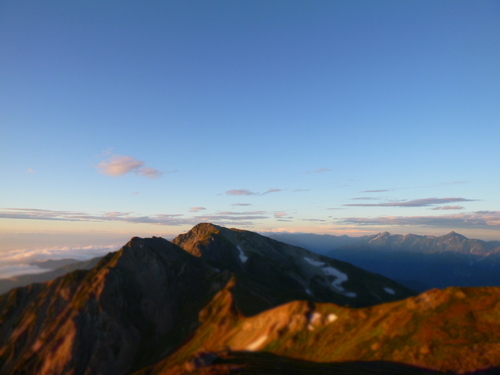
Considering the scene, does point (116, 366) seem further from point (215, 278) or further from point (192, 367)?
point (192, 367)

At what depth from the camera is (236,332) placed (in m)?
128

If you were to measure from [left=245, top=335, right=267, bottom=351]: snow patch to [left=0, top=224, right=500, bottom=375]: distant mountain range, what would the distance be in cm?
53

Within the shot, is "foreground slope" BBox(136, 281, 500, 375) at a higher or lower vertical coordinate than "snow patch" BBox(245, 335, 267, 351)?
higher

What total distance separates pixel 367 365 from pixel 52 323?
186 meters

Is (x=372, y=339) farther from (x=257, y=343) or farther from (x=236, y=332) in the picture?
(x=236, y=332)

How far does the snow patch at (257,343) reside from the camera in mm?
111438

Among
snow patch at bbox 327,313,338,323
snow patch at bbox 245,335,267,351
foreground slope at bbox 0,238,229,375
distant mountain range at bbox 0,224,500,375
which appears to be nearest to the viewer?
distant mountain range at bbox 0,224,500,375

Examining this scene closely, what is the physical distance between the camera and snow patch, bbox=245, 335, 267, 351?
4387 inches

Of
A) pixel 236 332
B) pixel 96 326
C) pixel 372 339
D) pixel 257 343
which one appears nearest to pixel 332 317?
pixel 372 339

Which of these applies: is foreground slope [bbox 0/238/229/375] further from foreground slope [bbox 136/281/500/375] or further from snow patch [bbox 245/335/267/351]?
snow patch [bbox 245/335/267/351]

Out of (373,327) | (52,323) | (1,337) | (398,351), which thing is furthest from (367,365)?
(1,337)

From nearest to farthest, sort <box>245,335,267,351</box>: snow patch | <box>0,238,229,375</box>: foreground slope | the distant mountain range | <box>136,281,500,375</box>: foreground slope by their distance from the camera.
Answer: <box>136,281,500,375</box>: foreground slope → the distant mountain range → <box>245,335,267,351</box>: snow patch → <box>0,238,229,375</box>: foreground slope

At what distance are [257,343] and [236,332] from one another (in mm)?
17790

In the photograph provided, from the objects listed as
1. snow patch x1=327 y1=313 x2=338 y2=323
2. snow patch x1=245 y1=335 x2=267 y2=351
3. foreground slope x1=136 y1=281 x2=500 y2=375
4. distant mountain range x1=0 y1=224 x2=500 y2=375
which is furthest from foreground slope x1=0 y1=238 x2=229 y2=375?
snow patch x1=327 y1=313 x2=338 y2=323
